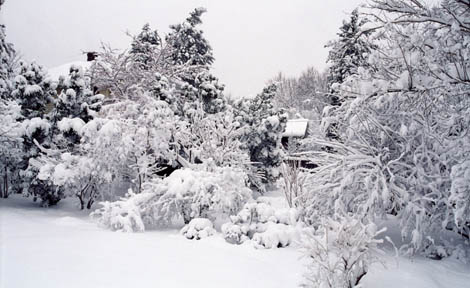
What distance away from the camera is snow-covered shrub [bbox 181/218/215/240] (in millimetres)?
8784

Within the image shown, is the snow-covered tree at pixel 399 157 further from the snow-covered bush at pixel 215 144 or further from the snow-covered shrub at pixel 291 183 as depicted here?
the snow-covered bush at pixel 215 144

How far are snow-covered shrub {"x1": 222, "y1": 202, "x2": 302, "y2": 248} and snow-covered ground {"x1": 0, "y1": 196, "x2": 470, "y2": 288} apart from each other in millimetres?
294

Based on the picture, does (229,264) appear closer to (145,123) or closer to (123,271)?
(123,271)

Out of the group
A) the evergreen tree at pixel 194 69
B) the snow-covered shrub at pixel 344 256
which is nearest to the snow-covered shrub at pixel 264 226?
the snow-covered shrub at pixel 344 256

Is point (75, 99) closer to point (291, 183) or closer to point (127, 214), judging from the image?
point (127, 214)

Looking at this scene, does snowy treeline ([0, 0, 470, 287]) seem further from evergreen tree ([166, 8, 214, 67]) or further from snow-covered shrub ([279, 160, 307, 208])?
evergreen tree ([166, 8, 214, 67])

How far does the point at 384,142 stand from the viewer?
8.53 meters

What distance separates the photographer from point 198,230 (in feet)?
29.6

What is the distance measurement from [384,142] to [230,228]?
15.0ft

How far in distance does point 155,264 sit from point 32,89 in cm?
1196

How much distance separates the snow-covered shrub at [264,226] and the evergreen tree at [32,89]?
11.4 m

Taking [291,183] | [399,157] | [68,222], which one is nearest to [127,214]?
[68,222]

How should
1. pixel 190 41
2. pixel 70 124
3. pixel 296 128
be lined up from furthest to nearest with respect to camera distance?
1. pixel 296 128
2. pixel 190 41
3. pixel 70 124

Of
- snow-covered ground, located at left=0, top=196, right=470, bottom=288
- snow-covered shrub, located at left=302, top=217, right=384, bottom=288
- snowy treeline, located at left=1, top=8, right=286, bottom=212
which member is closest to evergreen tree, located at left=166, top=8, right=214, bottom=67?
snowy treeline, located at left=1, top=8, right=286, bottom=212
